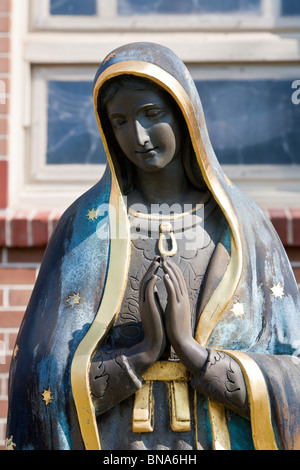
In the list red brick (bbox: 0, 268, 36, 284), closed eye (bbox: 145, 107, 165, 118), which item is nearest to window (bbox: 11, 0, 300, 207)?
red brick (bbox: 0, 268, 36, 284)

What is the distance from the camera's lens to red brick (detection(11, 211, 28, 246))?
180 inches

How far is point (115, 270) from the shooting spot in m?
2.95

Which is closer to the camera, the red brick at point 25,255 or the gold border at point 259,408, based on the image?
the gold border at point 259,408

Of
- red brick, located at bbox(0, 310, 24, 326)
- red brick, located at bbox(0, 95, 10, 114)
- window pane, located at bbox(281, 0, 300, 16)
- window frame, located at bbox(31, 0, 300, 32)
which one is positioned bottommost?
red brick, located at bbox(0, 310, 24, 326)

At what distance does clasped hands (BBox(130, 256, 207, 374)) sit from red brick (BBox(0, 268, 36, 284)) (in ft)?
6.14

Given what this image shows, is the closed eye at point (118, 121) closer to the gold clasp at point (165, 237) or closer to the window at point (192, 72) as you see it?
the gold clasp at point (165, 237)

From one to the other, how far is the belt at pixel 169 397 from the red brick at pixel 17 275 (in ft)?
6.03

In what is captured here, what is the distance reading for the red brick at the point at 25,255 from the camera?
4.61 m

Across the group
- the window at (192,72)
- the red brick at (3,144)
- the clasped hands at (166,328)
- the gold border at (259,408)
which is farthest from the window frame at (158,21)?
the gold border at (259,408)

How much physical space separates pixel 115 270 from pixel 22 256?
1733 mm

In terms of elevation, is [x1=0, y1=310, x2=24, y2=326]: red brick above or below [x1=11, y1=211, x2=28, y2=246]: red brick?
below

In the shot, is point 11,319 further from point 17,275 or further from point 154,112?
point 154,112

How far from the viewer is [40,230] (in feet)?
14.9

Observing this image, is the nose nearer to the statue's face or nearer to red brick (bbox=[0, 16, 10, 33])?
the statue's face
